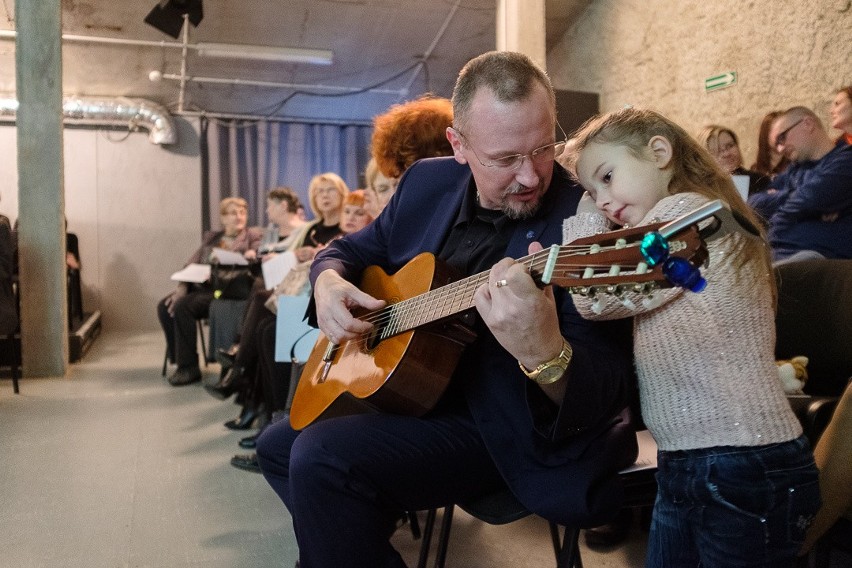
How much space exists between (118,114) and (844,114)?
25.0ft

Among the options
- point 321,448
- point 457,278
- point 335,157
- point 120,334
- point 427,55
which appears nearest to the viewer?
point 321,448

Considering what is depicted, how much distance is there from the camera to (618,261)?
979 millimetres

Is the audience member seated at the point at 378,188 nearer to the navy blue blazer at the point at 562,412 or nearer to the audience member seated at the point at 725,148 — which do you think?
the navy blue blazer at the point at 562,412

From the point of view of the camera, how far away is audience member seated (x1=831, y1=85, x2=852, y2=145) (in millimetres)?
3232

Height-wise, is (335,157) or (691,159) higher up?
(335,157)

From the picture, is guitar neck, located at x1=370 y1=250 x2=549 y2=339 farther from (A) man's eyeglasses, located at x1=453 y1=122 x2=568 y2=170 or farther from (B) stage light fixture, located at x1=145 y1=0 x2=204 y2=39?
(B) stage light fixture, located at x1=145 y1=0 x2=204 y2=39

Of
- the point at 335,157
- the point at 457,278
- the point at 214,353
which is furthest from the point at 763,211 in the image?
the point at 335,157

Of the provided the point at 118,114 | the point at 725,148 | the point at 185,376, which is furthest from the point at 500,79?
the point at 118,114

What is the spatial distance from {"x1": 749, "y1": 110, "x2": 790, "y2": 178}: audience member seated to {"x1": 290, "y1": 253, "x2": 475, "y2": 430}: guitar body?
264cm

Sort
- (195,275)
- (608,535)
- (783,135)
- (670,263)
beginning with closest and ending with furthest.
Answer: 1. (670,263)
2. (608,535)
3. (783,135)
4. (195,275)

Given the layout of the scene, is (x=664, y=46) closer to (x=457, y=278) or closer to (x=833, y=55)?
(x=833, y=55)

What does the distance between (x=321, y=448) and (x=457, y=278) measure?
452 mm

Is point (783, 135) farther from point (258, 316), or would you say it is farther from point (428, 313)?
point (258, 316)

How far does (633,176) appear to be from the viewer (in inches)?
49.9
